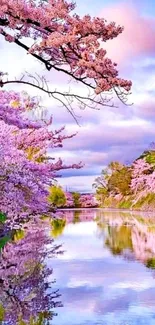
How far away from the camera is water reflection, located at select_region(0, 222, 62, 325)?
36.0 feet

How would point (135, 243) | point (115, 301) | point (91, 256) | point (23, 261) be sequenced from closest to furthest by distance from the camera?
1. point (115, 301)
2. point (23, 261)
3. point (91, 256)
4. point (135, 243)

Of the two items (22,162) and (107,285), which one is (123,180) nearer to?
(22,162)

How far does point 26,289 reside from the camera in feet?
46.1

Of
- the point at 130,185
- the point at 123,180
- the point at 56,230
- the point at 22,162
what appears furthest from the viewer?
the point at 123,180

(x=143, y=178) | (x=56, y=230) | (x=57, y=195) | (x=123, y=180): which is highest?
(x=123, y=180)

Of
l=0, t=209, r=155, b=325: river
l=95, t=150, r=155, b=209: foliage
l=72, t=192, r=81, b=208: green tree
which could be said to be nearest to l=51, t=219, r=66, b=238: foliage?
l=0, t=209, r=155, b=325: river

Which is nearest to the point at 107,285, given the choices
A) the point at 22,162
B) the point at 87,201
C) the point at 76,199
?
the point at 22,162

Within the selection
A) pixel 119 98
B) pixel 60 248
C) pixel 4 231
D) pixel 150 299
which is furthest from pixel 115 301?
pixel 4 231

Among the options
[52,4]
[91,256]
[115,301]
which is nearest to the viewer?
[115,301]

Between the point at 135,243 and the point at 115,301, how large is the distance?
15485mm

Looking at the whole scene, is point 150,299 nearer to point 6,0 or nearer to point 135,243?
point 6,0

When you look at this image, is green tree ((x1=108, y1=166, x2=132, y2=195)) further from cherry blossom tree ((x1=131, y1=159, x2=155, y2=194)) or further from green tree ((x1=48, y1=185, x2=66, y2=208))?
cherry blossom tree ((x1=131, y1=159, x2=155, y2=194))

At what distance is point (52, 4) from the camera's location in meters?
15.7

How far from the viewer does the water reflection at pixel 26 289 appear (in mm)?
10977
